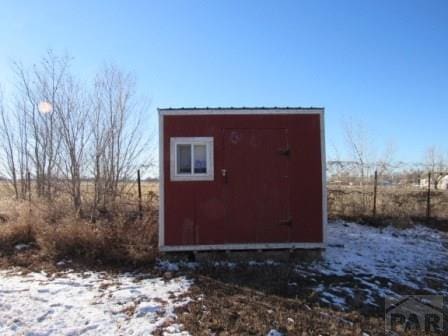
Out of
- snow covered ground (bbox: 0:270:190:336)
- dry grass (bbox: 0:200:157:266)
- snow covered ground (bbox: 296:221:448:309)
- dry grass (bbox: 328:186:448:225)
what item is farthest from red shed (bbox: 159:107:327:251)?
dry grass (bbox: 328:186:448:225)

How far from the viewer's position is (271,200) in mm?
6496

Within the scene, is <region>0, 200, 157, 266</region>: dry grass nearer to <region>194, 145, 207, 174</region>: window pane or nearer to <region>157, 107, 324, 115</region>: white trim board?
<region>194, 145, 207, 174</region>: window pane

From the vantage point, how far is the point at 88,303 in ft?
14.6

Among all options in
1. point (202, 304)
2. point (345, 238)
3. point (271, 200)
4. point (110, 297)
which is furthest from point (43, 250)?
point (345, 238)

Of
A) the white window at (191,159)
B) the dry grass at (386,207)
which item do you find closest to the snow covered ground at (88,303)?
the white window at (191,159)

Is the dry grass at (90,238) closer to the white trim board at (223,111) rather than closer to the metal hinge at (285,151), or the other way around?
the white trim board at (223,111)

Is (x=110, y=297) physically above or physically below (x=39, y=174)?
below

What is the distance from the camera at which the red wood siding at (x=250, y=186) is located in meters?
6.44

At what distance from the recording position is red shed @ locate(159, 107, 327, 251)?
643cm

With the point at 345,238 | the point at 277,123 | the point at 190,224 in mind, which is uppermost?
the point at 277,123

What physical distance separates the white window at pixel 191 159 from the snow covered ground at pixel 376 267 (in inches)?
93.6

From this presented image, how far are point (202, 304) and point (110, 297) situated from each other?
124cm

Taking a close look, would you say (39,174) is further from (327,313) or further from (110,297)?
(327,313)

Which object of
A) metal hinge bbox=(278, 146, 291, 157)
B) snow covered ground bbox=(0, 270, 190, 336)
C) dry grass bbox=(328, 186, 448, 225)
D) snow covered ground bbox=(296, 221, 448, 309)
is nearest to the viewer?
snow covered ground bbox=(0, 270, 190, 336)
